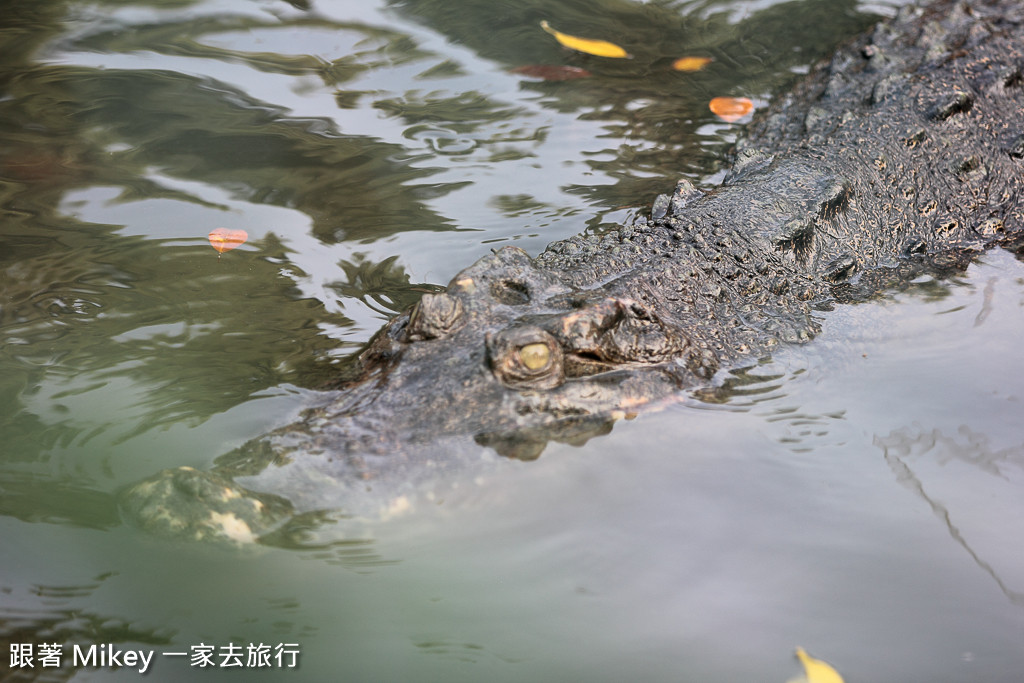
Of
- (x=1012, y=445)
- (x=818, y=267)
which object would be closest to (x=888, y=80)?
(x=818, y=267)

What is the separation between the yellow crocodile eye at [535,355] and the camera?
300 cm

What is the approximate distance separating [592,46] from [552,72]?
1.78ft

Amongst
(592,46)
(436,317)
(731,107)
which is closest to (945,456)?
(436,317)

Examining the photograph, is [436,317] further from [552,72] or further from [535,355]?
[552,72]

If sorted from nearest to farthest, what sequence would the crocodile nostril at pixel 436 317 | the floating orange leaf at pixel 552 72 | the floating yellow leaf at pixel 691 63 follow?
the crocodile nostril at pixel 436 317, the floating orange leaf at pixel 552 72, the floating yellow leaf at pixel 691 63

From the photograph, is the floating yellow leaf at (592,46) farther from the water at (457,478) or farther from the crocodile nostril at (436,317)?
the crocodile nostril at (436,317)

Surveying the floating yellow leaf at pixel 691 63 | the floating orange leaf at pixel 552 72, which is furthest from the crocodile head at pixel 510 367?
the floating yellow leaf at pixel 691 63

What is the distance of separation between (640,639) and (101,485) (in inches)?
75.1

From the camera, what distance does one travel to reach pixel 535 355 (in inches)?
119

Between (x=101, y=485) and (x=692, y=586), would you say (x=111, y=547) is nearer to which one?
(x=101, y=485)

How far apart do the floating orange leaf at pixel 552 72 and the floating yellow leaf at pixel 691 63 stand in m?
0.74

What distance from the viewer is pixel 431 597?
268 centimetres

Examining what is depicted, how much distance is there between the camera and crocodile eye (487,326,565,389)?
9.77ft

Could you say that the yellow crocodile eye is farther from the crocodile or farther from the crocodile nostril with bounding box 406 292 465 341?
the crocodile nostril with bounding box 406 292 465 341
